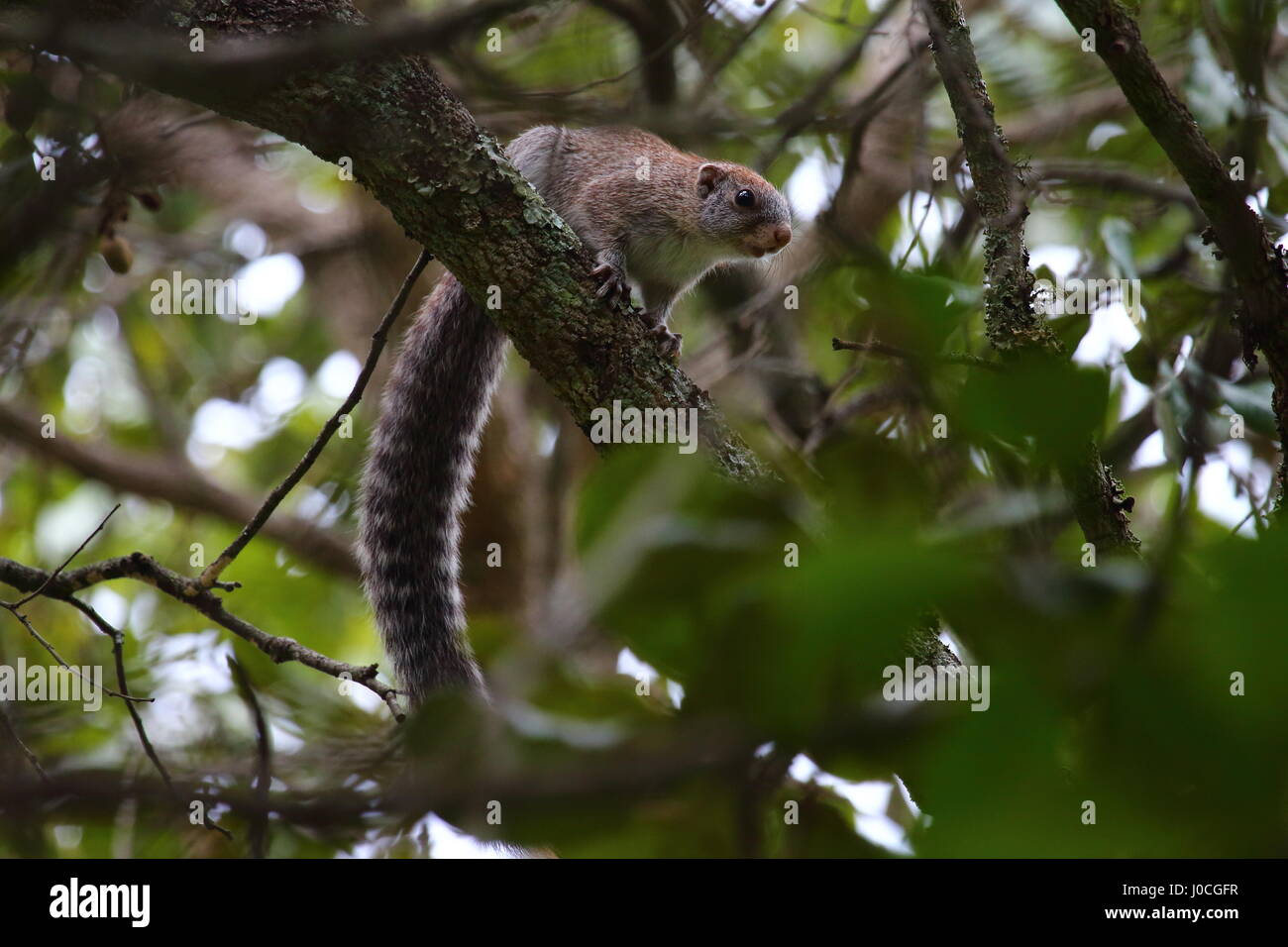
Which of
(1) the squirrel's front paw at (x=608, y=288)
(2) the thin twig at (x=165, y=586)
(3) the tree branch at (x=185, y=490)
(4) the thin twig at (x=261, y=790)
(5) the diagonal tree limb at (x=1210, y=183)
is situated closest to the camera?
(4) the thin twig at (x=261, y=790)

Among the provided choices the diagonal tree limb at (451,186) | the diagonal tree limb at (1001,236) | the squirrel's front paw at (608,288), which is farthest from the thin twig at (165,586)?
the diagonal tree limb at (1001,236)

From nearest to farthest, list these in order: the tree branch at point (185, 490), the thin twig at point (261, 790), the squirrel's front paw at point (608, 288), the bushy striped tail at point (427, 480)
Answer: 1. the thin twig at point (261, 790)
2. the squirrel's front paw at point (608, 288)
3. the bushy striped tail at point (427, 480)
4. the tree branch at point (185, 490)

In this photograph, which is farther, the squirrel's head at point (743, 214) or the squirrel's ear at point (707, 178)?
the squirrel's ear at point (707, 178)

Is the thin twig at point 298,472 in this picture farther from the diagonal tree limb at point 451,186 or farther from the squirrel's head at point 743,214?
the squirrel's head at point 743,214

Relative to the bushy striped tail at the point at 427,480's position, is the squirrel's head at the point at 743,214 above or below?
above

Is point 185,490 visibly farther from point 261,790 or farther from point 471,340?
point 261,790

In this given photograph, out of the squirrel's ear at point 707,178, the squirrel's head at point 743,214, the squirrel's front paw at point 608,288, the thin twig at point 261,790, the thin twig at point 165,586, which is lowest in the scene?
the thin twig at point 261,790

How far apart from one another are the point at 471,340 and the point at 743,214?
5.59ft

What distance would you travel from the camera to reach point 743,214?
5.76 metres

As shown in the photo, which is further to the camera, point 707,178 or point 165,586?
point 707,178

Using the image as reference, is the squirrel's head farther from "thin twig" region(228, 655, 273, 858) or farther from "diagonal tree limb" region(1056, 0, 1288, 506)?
"thin twig" region(228, 655, 273, 858)

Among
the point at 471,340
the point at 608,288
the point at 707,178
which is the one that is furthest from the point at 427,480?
the point at 707,178

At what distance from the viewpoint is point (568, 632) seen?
0.76 m

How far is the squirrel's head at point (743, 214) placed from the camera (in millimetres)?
5711
